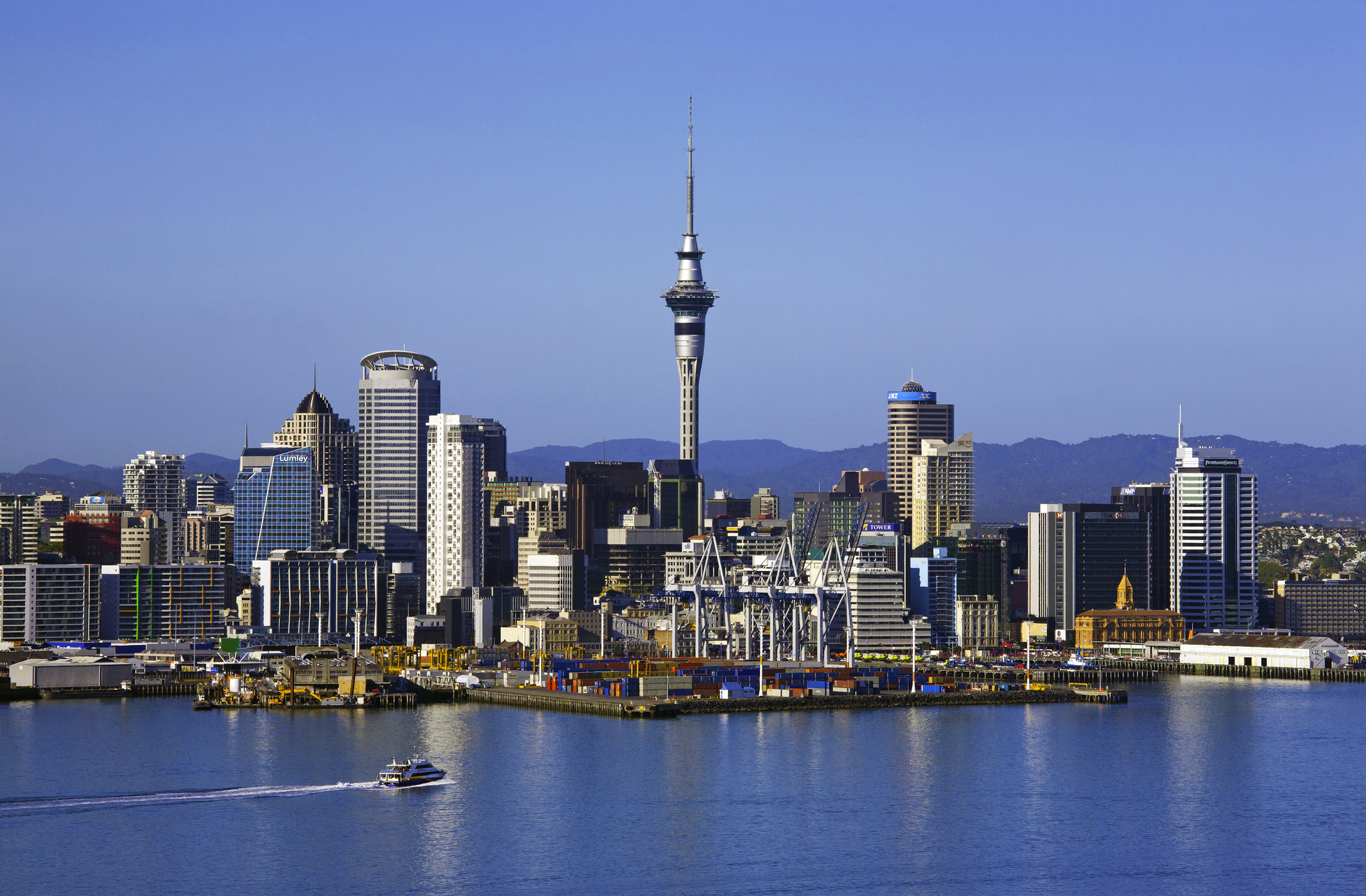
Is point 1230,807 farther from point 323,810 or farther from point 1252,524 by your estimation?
point 1252,524

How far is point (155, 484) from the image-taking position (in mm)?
173375

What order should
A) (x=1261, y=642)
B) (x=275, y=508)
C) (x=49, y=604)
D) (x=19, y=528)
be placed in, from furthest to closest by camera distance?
(x=19, y=528) → (x=275, y=508) → (x=49, y=604) → (x=1261, y=642)

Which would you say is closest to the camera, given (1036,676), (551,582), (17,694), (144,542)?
(17,694)

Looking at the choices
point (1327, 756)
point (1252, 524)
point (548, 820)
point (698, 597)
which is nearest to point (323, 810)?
point (548, 820)

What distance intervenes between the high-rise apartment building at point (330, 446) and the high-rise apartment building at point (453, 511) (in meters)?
20.5

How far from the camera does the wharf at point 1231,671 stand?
9762 centimetres

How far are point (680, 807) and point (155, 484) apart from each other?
437ft

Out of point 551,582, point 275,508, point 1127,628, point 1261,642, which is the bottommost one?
point 1261,642

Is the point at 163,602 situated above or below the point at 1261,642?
above

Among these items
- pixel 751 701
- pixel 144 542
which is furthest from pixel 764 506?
pixel 751 701

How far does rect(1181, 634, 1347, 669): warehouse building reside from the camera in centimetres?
10144

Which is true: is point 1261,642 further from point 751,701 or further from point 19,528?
point 19,528

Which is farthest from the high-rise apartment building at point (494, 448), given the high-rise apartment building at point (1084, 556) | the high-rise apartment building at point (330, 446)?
the high-rise apartment building at point (1084, 556)

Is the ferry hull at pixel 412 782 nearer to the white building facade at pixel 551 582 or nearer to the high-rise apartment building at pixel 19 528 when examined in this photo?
the white building facade at pixel 551 582
